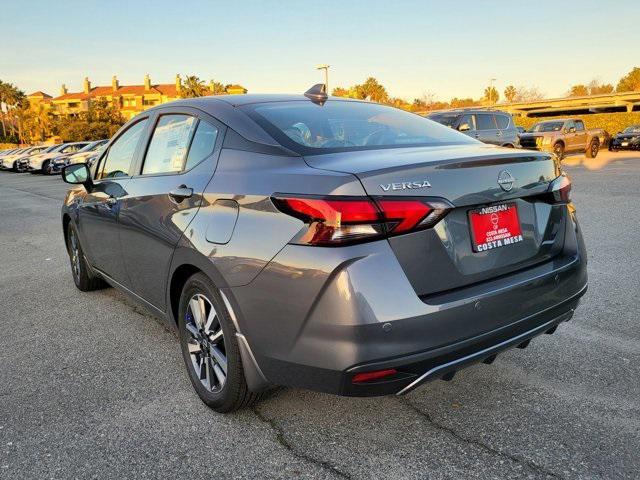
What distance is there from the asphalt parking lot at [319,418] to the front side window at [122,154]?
1226 millimetres

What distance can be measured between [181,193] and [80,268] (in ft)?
8.77

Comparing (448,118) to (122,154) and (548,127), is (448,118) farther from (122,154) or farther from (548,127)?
(122,154)

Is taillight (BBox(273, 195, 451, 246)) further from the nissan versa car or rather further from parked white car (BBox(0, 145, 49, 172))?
parked white car (BBox(0, 145, 49, 172))

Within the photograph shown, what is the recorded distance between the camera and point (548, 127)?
2222 cm

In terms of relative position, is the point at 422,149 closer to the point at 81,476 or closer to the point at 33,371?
the point at 81,476

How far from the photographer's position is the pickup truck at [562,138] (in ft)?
69.4

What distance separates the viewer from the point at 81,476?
2.33m

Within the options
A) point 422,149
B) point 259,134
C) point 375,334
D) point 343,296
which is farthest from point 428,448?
point 259,134

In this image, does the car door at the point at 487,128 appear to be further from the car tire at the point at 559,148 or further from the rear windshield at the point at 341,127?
the rear windshield at the point at 341,127

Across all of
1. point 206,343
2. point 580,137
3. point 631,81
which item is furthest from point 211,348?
point 631,81

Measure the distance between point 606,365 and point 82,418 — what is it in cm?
299

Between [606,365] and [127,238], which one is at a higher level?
[127,238]

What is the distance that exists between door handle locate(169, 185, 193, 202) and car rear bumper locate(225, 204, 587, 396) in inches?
28.0

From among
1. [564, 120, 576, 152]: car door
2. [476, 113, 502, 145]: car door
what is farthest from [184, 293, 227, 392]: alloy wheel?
[564, 120, 576, 152]: car door
